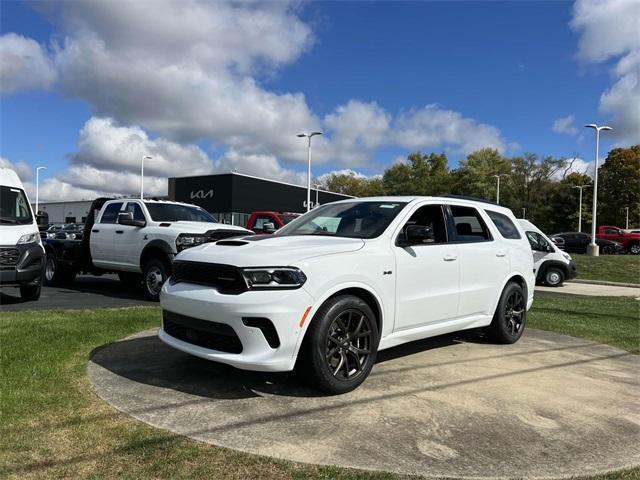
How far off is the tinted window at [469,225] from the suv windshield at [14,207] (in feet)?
25.4

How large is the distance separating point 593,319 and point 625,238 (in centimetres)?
3098

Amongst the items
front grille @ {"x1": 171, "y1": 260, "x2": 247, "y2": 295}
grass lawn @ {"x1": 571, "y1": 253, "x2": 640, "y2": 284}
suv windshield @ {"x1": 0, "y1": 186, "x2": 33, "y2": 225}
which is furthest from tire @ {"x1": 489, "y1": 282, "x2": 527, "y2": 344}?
grass lawn @ {"x1": 571, "y1": 253, "x2": 640, "y2": 284}

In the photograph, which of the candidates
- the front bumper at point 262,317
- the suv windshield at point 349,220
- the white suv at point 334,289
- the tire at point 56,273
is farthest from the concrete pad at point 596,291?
the front bumper at point 262,317

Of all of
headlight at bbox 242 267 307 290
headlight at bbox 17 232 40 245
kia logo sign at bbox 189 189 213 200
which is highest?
kia logo sign at bbox 189 189 213 200

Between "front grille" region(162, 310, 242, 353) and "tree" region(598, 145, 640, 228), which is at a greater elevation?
"tree" region(598, 145, 640, 228)

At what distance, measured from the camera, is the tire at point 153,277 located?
385 inches

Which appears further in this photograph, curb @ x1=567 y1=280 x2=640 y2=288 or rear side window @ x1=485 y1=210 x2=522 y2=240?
curb @ x1=567 y1=280 x2=640 y2=288

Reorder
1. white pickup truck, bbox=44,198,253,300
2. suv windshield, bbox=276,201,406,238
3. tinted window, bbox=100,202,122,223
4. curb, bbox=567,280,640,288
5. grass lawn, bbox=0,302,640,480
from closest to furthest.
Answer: grass lawn, bbox=0,302,640,480 → suv windshield, bbox=276,201,406,238 → white pickup truck, bbox=44,198,253,300 → tinted window, bbox=100,202,122,223 → curb, bbox=567,280,640,288

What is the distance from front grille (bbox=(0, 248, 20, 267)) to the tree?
7097 centimetres

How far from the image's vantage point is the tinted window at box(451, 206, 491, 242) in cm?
594

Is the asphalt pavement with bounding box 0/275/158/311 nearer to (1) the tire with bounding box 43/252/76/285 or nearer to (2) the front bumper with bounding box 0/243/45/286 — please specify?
(1) the tire with bounding box 43/252/76/285

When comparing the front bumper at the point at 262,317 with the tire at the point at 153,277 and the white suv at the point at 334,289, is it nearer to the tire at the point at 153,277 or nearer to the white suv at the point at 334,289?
the white suv at the point at 334,289

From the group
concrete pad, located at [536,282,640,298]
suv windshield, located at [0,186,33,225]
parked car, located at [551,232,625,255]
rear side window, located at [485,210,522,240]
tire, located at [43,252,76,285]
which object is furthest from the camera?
parked car, located at [551,232,625,255]

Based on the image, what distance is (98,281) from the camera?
47.1 feet
